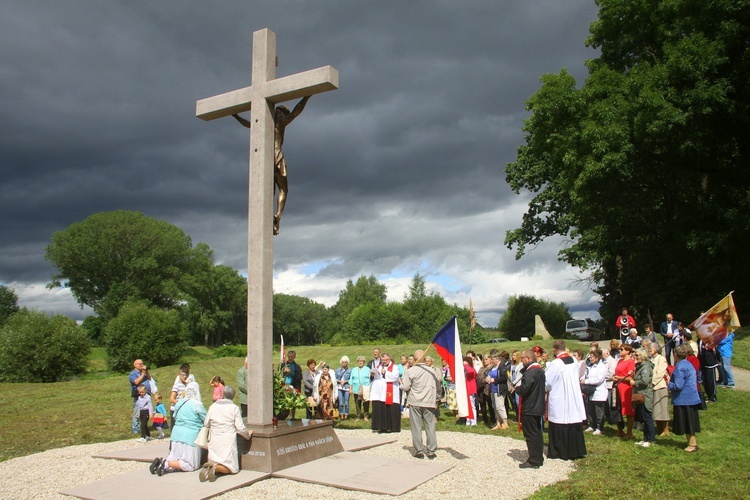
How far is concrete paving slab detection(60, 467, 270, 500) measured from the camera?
7020 mm

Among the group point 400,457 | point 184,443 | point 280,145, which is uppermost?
point 280,145

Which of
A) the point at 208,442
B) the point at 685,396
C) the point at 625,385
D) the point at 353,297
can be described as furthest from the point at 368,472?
the point at 353,297

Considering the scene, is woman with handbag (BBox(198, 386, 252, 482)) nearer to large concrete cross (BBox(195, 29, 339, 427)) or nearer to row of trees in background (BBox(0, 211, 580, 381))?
large concrete cross (BBox(195, 29, 339, 427))

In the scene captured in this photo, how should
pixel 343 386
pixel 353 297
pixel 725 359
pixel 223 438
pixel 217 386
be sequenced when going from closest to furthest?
pixel 223 438 → pixel 217 386 → pixel 343 386 → pixel 725 359 → pixel 353 297

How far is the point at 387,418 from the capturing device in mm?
12703

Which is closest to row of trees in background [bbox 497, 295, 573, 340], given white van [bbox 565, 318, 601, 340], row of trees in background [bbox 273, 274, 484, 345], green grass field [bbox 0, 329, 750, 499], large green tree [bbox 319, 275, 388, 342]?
row of trees in background [bbox 273, 274, 484, 345]

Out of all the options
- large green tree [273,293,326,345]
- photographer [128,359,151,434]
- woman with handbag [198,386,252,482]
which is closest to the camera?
woman with handbag [198,386,252,482]

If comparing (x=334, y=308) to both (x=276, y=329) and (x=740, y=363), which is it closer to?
(x=276, y=329)

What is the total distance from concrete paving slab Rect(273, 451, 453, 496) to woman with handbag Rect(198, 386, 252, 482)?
2.10 ft

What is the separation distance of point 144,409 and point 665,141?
19.6 meters

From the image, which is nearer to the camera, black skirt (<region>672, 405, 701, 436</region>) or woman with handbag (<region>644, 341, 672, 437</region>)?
black skirt (<region>672, 405, 701, 436</region>)

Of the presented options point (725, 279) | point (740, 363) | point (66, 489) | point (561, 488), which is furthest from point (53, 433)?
point (725, 279)

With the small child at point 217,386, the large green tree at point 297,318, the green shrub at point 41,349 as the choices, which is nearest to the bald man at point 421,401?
the small child at point 217,386

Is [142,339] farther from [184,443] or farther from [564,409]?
[564,409]
